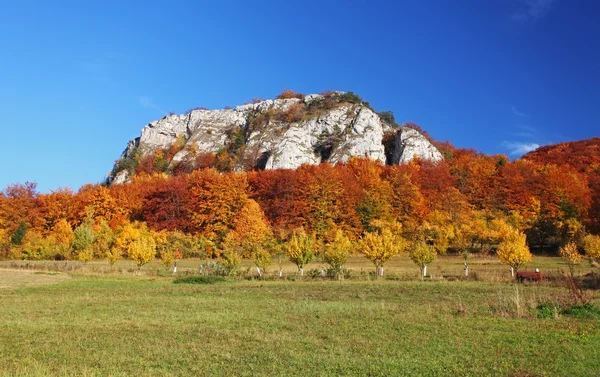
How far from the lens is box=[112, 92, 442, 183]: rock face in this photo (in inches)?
4938

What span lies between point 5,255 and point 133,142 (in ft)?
383

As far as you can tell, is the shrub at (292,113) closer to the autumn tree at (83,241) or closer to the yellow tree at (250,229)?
the yellow tree at (250,229)

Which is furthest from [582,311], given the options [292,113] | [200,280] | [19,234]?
[292,113]

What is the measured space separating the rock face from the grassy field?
98.1 meters

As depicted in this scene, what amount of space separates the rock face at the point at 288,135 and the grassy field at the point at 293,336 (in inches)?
3861

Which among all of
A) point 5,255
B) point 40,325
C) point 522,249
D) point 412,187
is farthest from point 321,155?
point 40,325

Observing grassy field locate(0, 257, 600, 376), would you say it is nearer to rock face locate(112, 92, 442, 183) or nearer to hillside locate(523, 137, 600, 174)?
hillside locate(523, 137, 600, 174)

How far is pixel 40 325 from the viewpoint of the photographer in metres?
16.8

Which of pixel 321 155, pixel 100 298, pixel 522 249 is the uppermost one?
pixel 321 155

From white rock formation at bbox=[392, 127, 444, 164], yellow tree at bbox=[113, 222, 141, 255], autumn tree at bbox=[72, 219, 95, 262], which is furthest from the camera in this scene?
white rock formation at bbox=[392, 127, 444, 164]

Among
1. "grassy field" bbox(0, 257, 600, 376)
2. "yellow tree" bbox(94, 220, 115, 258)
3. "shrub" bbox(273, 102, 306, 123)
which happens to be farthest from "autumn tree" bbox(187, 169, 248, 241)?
"shrub" bbox(273, 102, 306, 123)

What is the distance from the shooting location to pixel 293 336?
1477cm

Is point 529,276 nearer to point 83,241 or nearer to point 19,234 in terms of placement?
point 83,241

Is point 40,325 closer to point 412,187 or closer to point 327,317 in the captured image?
point 327,317
